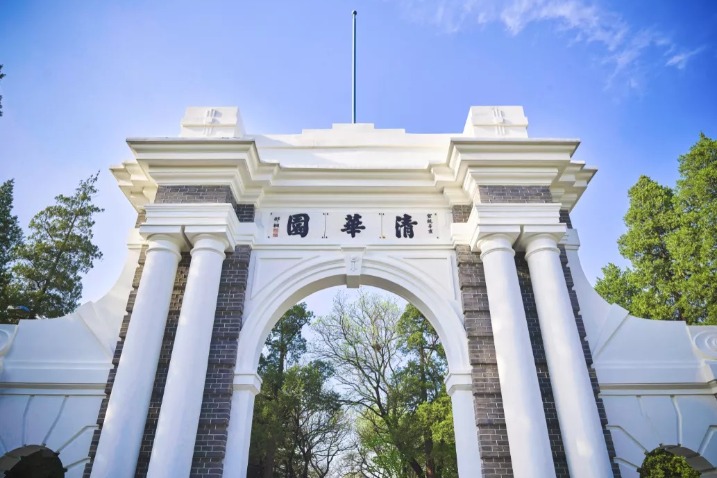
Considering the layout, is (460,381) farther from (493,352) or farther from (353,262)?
(353,262)

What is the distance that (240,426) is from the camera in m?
5.24

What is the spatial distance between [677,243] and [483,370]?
954cm

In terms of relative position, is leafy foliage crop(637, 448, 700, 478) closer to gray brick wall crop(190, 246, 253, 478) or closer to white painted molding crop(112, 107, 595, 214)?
white painted molding crop(112, 107, 595, 214)

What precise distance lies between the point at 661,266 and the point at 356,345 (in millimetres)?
10505

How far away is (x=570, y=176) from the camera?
6.50 metres

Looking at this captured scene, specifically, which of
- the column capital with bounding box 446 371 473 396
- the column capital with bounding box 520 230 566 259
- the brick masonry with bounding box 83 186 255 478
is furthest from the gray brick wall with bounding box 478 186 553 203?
the brick masonry with bounding box 83 186 255 478

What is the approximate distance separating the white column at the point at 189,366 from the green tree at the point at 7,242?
31.4ft

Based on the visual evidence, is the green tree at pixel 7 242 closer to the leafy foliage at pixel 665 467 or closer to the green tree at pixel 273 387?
the green tree at pixel 273 387

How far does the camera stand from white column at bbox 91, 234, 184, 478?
182 inches

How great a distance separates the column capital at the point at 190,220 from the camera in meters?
5.79

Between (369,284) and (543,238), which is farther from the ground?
(543,238)

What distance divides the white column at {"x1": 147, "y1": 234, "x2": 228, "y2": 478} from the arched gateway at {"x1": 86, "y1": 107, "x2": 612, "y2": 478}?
0.06 ft

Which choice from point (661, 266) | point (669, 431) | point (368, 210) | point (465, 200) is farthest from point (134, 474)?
point (661, 266)

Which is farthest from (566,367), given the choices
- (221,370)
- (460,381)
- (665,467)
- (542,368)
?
(665,467)
